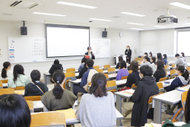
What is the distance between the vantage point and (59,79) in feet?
8.10

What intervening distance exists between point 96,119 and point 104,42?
9267mm

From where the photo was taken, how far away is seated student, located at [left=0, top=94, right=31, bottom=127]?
0.67 meters

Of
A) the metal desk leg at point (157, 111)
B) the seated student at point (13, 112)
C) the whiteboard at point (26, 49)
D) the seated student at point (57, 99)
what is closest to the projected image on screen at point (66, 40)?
the whiteboard at point (26, 49)

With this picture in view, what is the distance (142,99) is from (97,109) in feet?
4.01

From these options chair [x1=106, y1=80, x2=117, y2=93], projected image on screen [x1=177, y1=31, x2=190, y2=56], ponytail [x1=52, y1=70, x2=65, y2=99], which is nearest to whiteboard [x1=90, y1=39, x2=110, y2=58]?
projected image on screen [x1=177, y1=31, x2=190, y2=56]

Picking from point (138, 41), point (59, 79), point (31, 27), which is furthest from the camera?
point (138, 41)

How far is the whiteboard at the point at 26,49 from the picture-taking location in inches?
296

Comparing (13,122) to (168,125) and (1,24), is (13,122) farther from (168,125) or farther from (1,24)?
(1,24)

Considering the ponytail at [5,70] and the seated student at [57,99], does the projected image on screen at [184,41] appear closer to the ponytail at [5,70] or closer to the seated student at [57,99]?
the ponytail at [5,70]

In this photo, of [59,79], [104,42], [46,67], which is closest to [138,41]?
[104,42]

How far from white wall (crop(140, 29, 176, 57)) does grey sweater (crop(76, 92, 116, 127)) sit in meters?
11.1

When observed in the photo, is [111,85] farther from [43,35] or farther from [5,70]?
[43,35]

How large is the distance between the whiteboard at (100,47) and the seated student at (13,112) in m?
9.49

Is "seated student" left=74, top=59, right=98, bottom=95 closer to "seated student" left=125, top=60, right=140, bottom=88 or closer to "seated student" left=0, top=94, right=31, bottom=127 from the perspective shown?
"seated student" left=125, top=60, right=140, bottom=88
